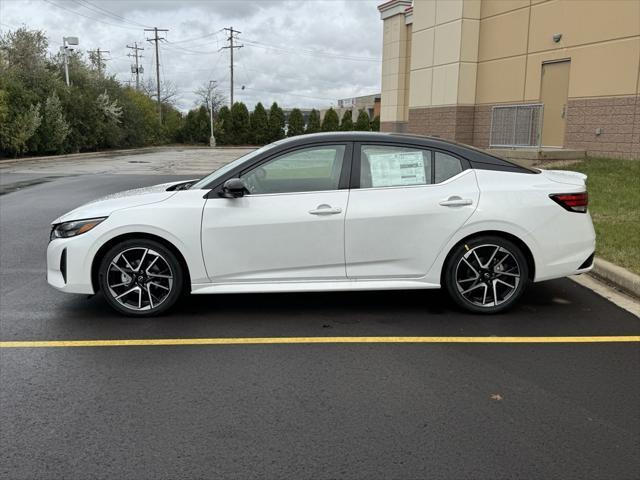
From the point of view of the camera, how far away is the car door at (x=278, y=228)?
16.8 ft

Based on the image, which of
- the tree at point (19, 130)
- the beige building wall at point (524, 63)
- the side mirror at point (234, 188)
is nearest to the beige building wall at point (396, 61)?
the beige building wall at point (524, 63)

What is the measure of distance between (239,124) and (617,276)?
53.8m

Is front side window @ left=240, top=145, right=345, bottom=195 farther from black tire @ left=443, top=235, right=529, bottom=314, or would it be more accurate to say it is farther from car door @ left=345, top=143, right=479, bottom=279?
black tire @ left=443, top=235, right=529, bottom=314

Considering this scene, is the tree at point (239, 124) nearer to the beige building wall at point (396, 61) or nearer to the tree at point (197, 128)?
the tree at point (197, 128)

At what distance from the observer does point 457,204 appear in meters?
5.21

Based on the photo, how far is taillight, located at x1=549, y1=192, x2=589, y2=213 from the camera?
5.30 m

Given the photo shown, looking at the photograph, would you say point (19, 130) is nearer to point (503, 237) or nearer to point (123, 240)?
point (123, 240)

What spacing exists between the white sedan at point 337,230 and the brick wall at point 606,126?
39.1ft

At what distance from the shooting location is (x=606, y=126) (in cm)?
1636

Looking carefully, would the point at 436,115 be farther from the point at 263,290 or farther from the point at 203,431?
the point at 203,431

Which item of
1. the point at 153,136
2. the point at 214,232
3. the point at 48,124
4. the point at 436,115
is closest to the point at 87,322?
the point at 214,232

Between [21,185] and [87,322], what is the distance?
43.8 feet

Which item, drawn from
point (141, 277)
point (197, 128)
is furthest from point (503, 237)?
point (197, 128)

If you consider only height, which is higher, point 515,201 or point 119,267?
point 515,201
